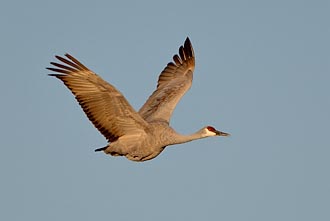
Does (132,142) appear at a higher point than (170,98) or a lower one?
lower

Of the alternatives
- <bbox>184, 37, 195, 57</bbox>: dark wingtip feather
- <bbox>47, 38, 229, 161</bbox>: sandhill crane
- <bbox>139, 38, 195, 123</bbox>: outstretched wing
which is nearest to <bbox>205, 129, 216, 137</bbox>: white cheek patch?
<bbox>47, 38, 229, 161</bbox>: sandhill crane

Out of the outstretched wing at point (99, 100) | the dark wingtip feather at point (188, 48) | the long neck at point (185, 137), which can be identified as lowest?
the long neck at point (185, 137)

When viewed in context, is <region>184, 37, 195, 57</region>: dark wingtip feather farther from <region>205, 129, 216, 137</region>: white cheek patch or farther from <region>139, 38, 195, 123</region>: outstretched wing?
<region>205, 129, 216, 137</region>: white cheek patch

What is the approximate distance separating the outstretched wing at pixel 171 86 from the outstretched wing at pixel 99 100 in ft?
5.99

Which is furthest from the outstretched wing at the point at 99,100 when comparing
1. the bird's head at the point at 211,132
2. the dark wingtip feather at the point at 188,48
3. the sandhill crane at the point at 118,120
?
the dark wingtip feather at the point at 188,48

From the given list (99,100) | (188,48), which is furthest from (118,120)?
(188,48)

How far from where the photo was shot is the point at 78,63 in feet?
59.8

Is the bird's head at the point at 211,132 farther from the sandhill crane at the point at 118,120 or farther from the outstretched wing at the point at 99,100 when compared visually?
the outstretched wing at the point at 99,100

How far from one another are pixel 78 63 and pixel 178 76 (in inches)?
248

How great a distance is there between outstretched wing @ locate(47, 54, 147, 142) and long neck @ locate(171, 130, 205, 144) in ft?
2.76

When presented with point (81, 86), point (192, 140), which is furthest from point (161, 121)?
point (81, 86)

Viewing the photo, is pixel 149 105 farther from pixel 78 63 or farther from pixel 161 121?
pixel 78 63

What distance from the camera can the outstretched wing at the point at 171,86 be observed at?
2122 cm

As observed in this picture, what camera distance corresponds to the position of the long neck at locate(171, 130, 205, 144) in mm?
19234
